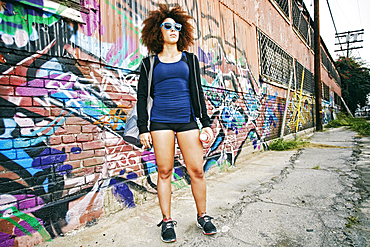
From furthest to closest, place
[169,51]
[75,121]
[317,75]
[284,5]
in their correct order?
[317,75] → [284,5] → [75,121] → [169,51]

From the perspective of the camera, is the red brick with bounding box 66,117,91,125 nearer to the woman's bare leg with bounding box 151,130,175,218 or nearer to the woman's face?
the woman's bare leg with bounding box 151,130,175,218

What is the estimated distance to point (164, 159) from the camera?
5.81 feet

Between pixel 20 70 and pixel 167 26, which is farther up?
pixel 167 26

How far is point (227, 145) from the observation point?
4.54 m

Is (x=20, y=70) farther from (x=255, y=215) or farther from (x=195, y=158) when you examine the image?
Answer: (x=255, y=215)

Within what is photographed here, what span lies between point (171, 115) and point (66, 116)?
3.57ft

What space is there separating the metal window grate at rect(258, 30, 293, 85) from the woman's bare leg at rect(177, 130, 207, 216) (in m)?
5.49

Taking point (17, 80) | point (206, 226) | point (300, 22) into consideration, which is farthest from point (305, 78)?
point (17, 80)

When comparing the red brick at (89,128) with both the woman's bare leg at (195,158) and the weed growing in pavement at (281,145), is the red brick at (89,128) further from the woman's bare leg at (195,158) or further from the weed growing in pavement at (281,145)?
the weed growing in pavement at (281,145)

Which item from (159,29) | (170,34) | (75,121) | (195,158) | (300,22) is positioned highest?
(300,22)

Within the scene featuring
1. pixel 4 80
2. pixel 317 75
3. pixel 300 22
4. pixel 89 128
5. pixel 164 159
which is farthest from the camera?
pixel 317 75

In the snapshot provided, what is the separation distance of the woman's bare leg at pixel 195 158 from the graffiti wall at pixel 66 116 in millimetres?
629

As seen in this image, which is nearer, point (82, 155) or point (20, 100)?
point (20, 100)

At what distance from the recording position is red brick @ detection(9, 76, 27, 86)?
5.59 feet
